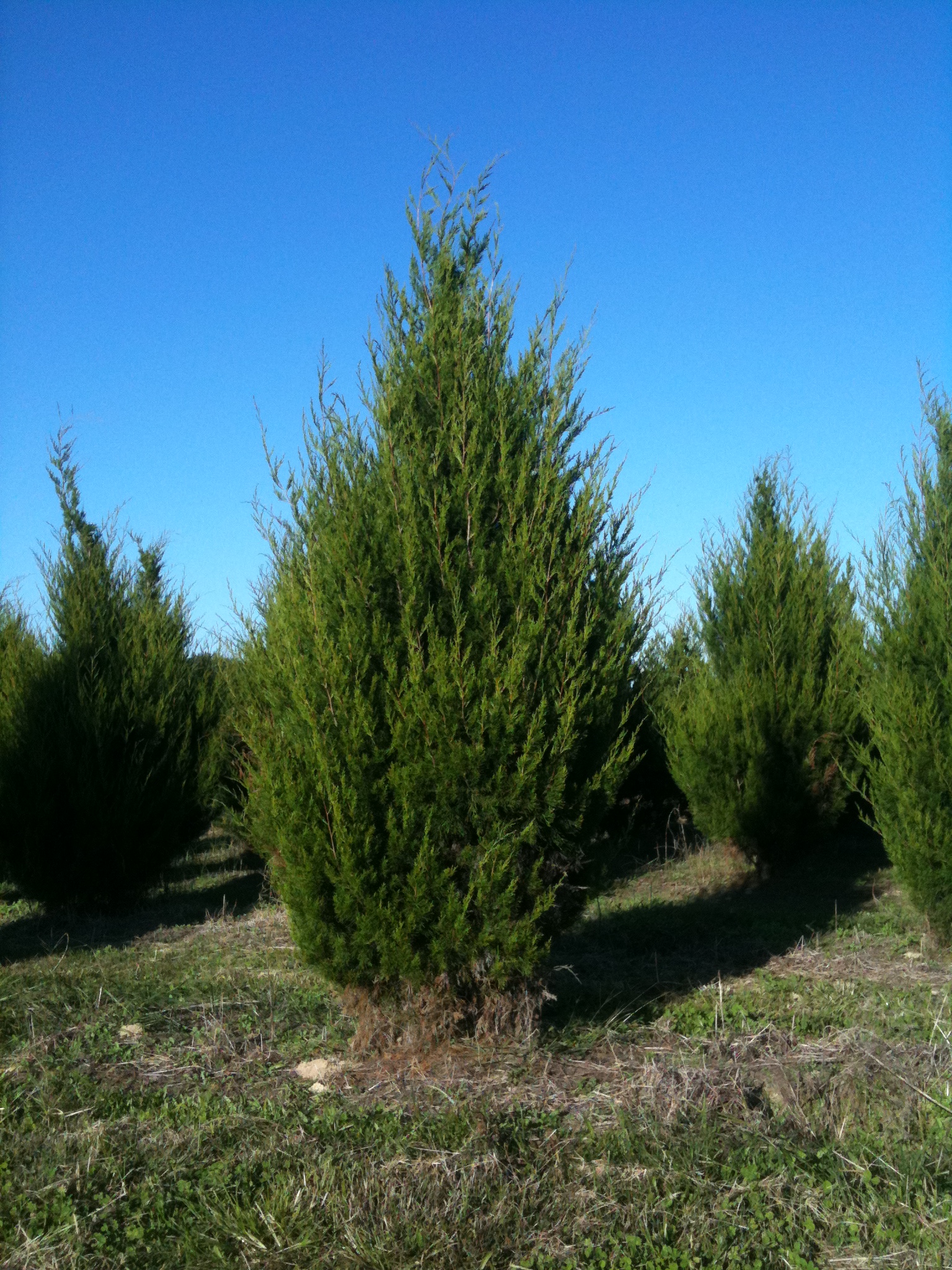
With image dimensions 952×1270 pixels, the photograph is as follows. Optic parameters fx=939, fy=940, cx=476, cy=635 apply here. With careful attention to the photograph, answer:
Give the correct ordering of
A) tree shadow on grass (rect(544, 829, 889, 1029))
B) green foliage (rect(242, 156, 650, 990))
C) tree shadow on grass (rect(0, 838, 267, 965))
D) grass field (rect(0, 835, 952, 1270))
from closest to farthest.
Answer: grass field (rect(0, 835, 952, 1270)) < green foliage (rect(242, 156, 650, 990)) < tree shadow on grass (rect(544, 829, 889, 1029)) < tree shadow on grass (rect(0, 838, 267, 965))

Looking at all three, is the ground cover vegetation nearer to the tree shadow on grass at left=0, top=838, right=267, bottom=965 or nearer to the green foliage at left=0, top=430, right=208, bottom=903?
the tree shadow on grass at left=0, top=838, right=267, bottom=965

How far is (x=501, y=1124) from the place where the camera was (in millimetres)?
3520

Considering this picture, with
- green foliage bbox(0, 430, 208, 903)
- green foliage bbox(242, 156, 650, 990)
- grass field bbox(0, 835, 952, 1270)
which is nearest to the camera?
grass field bbox(0, 835, 952, 1270)

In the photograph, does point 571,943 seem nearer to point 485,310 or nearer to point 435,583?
point 435,583

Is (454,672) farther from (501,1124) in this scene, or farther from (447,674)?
(501,1124)

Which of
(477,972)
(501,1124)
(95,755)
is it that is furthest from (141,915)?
(501,1124)

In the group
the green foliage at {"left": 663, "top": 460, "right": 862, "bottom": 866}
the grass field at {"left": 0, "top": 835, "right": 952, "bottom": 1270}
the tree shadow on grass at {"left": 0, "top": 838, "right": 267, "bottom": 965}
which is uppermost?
the green foliage at {"left": 663, "top": 460, "right": 862, "bottom": 866}

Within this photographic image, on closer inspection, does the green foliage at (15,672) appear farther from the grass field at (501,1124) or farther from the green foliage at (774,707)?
the green foliage at (774,707)

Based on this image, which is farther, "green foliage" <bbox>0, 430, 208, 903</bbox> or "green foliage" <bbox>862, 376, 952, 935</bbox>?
"green foliage" <bbox>0, 430, 208, 903</bbox>

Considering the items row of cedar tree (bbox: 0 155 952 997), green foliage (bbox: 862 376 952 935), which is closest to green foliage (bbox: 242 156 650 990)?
row of cedar tree (bbox: 0 155 952 997)

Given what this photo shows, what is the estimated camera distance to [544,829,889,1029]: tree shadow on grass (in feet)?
17.1

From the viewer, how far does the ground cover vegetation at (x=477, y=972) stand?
301cm

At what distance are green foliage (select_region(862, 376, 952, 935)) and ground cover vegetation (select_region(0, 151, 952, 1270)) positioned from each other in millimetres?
25

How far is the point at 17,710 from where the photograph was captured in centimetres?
894
